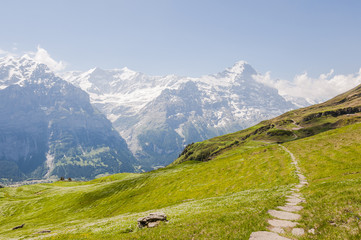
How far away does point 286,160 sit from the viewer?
222ft

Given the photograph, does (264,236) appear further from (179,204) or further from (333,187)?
(179,204)

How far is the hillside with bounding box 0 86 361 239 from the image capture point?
A: 18933 millimetres

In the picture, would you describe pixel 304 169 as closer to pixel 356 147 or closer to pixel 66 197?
pixel 356 147

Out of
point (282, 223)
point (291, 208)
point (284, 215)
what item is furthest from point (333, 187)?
point (282, 223)

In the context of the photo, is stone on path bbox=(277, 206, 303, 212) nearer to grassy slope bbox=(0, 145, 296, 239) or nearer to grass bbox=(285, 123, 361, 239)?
grass bbox=(285, 123, 361, 239)

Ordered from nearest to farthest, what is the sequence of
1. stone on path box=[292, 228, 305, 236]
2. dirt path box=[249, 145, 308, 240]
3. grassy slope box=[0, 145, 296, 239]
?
stone on path box=[292, 228, 305, 236] < dirt path box=[249, 145, 308, 240] < grassy slope box=[0, 145, 296, 239]

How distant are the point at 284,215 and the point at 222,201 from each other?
20172 millimetres

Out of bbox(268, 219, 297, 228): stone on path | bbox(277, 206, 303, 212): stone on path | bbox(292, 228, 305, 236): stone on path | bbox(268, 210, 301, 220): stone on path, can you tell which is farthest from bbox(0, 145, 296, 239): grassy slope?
bbox(292, 228, 305, 236): stone on path

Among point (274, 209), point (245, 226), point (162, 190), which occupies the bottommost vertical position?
point (162, 190)

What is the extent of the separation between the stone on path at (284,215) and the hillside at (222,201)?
714mm

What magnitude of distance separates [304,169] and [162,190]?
5471 centimetres

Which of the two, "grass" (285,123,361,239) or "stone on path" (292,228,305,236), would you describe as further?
"stone on path" (292,228,305,236)

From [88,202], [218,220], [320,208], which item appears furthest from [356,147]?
[88,202]

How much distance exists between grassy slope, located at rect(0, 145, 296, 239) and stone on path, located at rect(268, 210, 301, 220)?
94 centimetres
